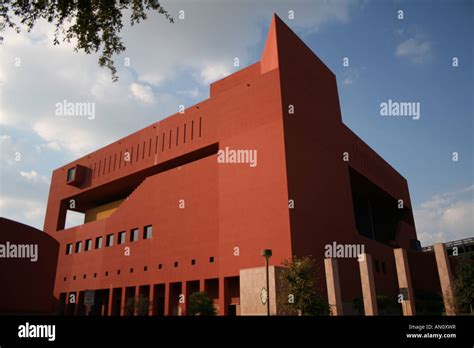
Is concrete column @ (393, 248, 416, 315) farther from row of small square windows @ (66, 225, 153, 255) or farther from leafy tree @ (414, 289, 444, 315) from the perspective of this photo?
row of small square windows @ (66, 225, 153, 255)

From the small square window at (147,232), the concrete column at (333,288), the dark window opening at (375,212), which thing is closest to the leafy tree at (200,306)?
the concrete column at (333,288)

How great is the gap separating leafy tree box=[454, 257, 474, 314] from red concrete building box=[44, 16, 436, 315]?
8.73 meters

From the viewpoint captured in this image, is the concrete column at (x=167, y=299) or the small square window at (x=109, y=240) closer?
the concrete column at (x=167, y=299)

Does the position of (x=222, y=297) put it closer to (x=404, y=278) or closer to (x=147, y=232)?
(x=147, y=232)

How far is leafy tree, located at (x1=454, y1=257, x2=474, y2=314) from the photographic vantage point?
19.4 metres

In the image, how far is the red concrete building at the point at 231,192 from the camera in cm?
2636

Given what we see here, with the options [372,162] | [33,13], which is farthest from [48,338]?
[372,162]

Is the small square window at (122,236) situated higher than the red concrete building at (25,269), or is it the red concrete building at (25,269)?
the small square window at (122,236)

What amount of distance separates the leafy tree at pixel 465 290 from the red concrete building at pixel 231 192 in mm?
8725

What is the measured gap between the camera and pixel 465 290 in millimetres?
19641

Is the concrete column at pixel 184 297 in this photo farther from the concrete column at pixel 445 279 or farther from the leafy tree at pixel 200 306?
the concrete column at pixel 445 279

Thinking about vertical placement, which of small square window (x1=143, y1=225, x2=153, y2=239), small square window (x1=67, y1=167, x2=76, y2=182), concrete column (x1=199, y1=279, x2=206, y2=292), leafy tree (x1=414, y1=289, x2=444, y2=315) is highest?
small square window (x1=67, y1=167, x2=76, y2=182)

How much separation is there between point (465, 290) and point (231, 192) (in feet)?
53.2

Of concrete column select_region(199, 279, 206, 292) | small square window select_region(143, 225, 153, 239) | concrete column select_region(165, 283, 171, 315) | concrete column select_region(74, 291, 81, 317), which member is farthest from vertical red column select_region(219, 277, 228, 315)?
concrete column select_region(74, 291, 81, 317)
